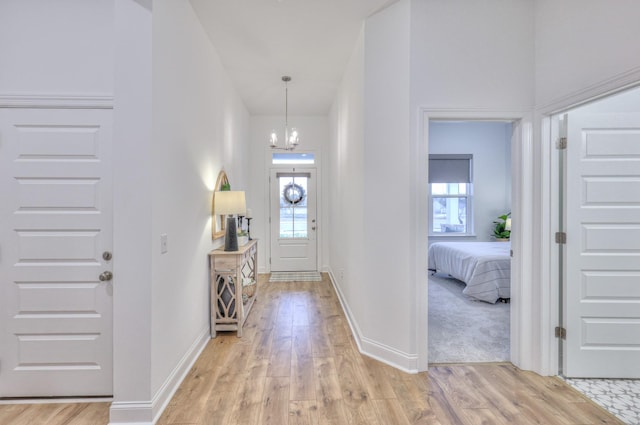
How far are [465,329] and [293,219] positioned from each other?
356 centimetres

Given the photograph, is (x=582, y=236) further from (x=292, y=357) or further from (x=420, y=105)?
(x=292, y=357)

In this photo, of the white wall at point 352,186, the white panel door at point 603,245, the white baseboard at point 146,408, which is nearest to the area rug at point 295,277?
the white wall at point 352,186

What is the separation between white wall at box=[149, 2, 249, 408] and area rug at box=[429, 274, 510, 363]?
84.1 inches

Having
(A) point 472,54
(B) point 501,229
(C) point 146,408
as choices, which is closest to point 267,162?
(A) point 472,54

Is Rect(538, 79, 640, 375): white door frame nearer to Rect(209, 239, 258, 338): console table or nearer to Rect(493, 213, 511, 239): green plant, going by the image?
Rect(209, 239, 258, 338): console table

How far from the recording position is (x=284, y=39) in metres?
3.16

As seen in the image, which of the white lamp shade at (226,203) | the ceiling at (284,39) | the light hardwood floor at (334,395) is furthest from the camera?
the white lamp shade at (226,203)

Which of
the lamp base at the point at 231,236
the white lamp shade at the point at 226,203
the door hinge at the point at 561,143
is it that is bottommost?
the lamp base at the point at 231,236

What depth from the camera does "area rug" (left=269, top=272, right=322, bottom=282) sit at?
5395 mm

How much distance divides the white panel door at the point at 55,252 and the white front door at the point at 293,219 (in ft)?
12.6

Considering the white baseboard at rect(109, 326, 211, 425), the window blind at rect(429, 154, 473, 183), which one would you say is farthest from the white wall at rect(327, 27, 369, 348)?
the window blind at rect(429, 154, 473, 183)

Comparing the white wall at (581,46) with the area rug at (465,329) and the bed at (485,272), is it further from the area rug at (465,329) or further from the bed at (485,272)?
the bed at (485,272)

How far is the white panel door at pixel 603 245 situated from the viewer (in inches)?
88.6

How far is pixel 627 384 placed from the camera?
224cm
